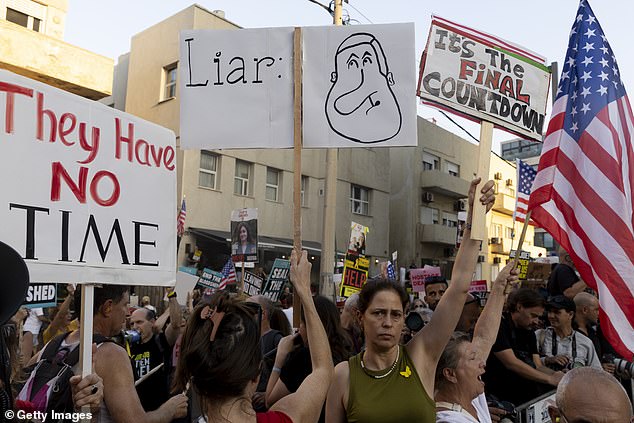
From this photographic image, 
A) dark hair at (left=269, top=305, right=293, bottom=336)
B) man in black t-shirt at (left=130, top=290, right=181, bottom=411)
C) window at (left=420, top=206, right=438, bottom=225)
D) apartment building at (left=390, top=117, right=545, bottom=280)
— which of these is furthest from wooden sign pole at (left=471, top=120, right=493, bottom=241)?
window at (left=420, top=206, right=438, bottom=225)

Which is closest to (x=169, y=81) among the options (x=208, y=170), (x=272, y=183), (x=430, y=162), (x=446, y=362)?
(x=208, y=170)

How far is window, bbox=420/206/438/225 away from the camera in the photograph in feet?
104

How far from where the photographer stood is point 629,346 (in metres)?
3.77

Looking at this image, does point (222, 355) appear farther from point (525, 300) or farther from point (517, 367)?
point (525, 300)

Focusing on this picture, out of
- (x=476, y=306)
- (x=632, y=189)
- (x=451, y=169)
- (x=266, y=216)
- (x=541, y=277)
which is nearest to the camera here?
(x=632, y=189)

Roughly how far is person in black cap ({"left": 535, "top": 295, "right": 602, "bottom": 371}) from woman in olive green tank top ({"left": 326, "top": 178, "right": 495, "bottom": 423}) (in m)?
2.43

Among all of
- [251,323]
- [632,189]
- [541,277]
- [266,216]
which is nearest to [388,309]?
[251,323]

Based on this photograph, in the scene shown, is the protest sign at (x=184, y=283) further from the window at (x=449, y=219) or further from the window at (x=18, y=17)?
the window at (x=449, y=219)

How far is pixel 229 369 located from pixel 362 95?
2433mm

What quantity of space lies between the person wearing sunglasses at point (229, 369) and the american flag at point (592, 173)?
260 centimetres

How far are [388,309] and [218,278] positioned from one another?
23.0ft

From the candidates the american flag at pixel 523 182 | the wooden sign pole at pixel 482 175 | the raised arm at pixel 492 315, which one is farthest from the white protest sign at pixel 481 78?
the american flag at pixel 523 182

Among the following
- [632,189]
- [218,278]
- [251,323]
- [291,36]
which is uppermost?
[291,36]

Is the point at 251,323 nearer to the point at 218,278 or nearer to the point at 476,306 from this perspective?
the point at 476,306
